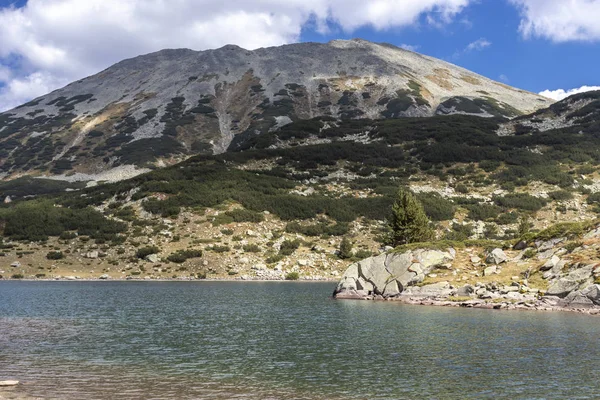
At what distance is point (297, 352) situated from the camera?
71.5 ft

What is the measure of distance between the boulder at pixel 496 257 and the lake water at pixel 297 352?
32.5ft

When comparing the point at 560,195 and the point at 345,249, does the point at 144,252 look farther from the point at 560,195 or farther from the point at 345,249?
the point at 560,195

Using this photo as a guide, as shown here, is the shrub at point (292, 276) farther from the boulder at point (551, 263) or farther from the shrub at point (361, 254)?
the boulder at point (551, 263)

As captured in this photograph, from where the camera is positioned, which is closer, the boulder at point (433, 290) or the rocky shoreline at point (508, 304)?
the rocky shoreline at point (508, 304)

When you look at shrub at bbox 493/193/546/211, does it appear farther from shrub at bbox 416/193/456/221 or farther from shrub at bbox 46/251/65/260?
shrub at bbox 46/251/65/260

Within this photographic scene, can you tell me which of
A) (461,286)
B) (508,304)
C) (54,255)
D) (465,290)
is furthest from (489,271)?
(54,255)

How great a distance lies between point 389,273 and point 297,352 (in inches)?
976

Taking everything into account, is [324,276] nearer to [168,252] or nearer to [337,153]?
[168,252]

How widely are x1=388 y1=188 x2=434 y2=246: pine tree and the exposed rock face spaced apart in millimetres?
11004

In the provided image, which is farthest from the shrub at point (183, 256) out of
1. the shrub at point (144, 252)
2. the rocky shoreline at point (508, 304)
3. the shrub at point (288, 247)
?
the rocky shoreline at point (508, 304)

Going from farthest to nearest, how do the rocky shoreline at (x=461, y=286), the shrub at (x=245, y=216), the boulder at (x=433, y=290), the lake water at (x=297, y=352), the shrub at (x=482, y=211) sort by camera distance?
1. the shrub at (x=482, y=211)
2. the shrub at (x=245, y=216)
3. the boulder at (x=433, y=290)
4. the rocky shoreline at (x=461, y=286)
5. the lake water at (x=297, y=352)

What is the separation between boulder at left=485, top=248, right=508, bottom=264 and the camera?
4344cm

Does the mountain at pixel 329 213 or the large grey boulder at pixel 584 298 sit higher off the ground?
the mountain at pixel 329 213

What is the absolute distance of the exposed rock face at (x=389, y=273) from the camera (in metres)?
43.8
